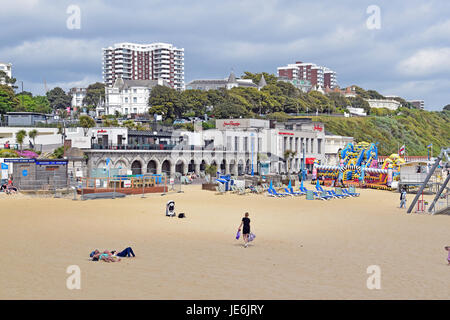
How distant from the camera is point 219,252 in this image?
18.5m

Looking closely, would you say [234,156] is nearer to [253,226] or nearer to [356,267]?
[253,226]

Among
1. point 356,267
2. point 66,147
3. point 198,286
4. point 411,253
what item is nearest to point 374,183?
point 66,147

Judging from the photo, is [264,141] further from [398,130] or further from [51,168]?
[398,130]

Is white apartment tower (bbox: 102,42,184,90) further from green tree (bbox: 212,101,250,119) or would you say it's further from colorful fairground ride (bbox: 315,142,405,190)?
colorful fairground ride (bbox: 315,142,405,190)

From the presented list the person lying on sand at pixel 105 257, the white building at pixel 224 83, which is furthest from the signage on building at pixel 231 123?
the white building at pixel 224 83

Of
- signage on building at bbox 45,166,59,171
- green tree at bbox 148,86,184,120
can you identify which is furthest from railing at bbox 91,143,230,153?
green tree at bbox 148,86,184,120

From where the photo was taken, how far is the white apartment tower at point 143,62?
17938 cm

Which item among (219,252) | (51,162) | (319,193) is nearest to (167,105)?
(51,162)

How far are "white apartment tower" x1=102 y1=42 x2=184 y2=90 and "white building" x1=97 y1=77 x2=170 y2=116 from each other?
43.9 metres

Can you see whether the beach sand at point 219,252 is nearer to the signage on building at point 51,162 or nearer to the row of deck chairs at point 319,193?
the signage on building at point 51,162

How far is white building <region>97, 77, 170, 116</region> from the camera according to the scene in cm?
13462

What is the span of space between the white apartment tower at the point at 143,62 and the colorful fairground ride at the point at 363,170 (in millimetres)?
128467

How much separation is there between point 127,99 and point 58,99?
30.8m

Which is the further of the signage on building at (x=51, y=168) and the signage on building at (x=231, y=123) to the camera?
the signage on building at (x=231, y=123)
